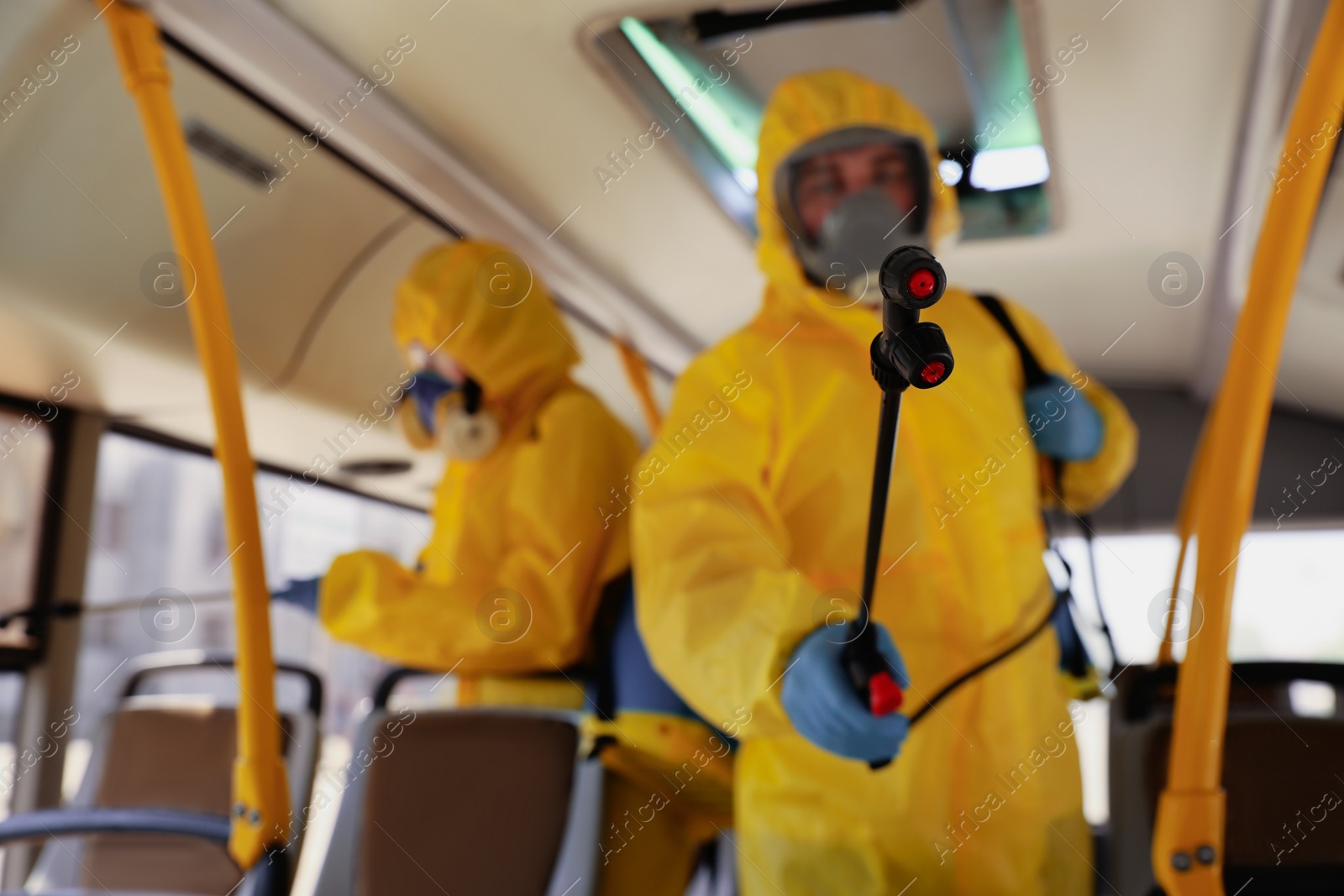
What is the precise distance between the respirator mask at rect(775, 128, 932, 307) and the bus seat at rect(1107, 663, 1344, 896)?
0.73m

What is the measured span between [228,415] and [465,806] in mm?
770

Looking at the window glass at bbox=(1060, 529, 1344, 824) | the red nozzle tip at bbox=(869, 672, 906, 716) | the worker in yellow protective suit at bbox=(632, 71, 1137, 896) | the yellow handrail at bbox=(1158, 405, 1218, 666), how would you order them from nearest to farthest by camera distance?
the red nozzle tip at bbox=(869, 672, 906, 716), the worker in yellow protective suit at bbox=(632, 71, 1137, 896), the yellow handrail at bbox=(1158, 405, 1218, 666), the window glass at bbox=(1060, 529, 1344, 824)

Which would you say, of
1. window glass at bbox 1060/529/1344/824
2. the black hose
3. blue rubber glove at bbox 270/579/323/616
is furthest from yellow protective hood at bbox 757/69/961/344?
window glass at bbox 1060/529/1344/824

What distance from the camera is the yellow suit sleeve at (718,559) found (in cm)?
122

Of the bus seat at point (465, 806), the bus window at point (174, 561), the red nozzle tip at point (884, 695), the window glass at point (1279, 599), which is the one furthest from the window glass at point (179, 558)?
A: the window glass at point (1279, 599)

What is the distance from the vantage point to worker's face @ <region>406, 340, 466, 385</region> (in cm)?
275

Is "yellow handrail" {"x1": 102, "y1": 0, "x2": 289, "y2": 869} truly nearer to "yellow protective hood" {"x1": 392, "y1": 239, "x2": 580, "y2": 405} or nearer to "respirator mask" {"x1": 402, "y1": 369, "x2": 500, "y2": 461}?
"respirator mask" {"x1": 402, "y1": 369, "x2": 500, "y2": 461}

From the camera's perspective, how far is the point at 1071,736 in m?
1.44

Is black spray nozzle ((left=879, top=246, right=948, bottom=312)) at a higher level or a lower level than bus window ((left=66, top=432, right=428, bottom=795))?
lower

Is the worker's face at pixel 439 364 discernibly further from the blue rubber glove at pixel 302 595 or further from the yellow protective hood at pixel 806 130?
the yellow protective hood at pixel 806 130

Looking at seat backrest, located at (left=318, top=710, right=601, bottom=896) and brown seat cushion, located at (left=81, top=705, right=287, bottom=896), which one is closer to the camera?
seat backrest, located at (left=318, top=710, right=601, bottom=896)

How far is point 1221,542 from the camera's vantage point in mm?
1210

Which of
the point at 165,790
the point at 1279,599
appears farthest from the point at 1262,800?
the point at 1279,599

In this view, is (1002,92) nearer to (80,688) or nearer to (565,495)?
(565,495)
